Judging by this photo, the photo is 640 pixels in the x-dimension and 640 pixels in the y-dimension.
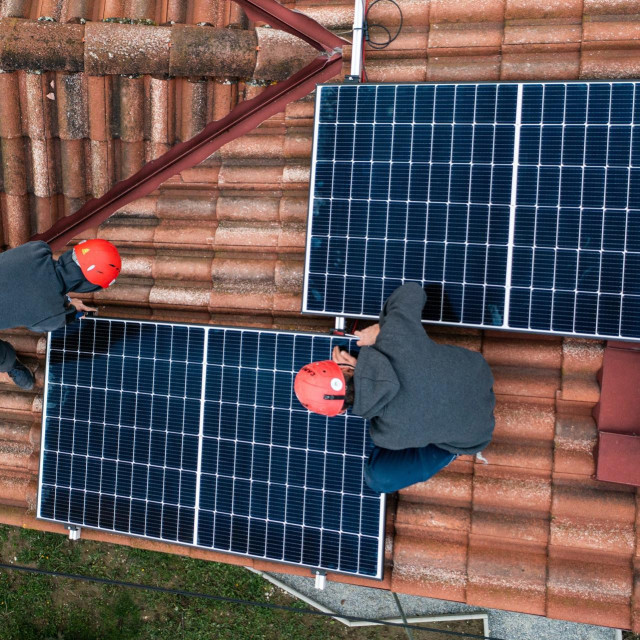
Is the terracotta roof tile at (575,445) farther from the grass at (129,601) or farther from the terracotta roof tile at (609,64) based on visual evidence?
the grass at (129,601)

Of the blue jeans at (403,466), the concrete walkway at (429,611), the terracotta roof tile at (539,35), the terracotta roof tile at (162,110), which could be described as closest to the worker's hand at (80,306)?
the terracotta roof tile at (162,110)

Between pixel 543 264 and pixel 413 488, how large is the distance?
2420mm

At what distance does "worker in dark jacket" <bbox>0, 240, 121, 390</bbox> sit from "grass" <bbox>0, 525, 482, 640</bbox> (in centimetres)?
552

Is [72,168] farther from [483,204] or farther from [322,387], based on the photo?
[483,204]

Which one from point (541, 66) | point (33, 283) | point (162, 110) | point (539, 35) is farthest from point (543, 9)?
point (33, 283)

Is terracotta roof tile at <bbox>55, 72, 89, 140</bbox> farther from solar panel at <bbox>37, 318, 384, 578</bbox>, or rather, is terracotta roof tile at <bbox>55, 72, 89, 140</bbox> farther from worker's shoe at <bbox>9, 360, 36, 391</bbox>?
worker's shoe at <bbox>9, 360, 36, 391</bbox>

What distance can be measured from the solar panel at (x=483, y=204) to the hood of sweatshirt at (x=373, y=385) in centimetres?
101

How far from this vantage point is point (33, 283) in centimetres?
538

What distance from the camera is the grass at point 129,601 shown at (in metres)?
8.97

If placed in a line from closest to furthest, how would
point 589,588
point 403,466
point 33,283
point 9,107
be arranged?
point 403,466, point 589,588, point 33,283, point 9,107

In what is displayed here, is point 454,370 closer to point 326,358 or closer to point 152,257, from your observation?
point 326,358

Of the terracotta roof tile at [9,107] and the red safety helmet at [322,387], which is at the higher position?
the terracotta roof tile at [9,107]

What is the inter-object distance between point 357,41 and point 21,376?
5024 millimetres

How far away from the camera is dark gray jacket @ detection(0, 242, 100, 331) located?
17.6 feet
